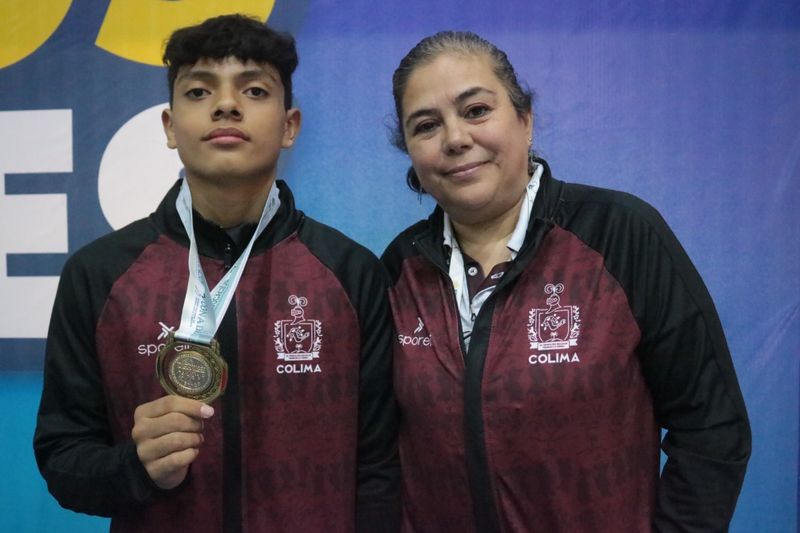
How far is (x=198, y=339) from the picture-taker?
3.91 feet

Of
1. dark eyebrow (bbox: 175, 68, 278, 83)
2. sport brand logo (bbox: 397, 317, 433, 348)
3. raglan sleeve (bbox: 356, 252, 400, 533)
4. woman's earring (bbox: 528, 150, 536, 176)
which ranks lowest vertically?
raglan sleeve (bbox: 356, 252, 400, 533)

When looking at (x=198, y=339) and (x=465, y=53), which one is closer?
(x=198, y=339)

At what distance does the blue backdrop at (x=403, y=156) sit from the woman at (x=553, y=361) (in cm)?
76

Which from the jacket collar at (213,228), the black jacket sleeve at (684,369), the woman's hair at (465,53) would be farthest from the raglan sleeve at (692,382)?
the jacket collar at (213,228)

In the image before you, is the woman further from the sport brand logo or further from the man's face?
the man's face

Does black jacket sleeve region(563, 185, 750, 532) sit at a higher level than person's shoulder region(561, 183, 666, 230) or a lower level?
lower

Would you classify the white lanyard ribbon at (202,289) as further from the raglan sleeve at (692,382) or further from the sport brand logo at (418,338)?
the raglan sleeve at (692,382)

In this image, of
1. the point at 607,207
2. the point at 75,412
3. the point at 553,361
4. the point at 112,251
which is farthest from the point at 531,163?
the point at 75,412

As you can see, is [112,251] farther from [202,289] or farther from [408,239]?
[408,239]

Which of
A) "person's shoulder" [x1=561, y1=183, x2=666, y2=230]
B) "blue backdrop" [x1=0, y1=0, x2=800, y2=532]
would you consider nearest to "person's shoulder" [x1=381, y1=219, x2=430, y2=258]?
"person's shoulder" [x1=561, y1=183, x2=666, y2=230]

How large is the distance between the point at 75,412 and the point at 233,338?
34 centimetres

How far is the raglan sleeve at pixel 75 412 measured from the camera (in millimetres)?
1283

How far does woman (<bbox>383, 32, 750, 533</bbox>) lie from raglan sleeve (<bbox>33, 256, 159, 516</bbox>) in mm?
606

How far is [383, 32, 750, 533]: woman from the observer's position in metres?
1.25
